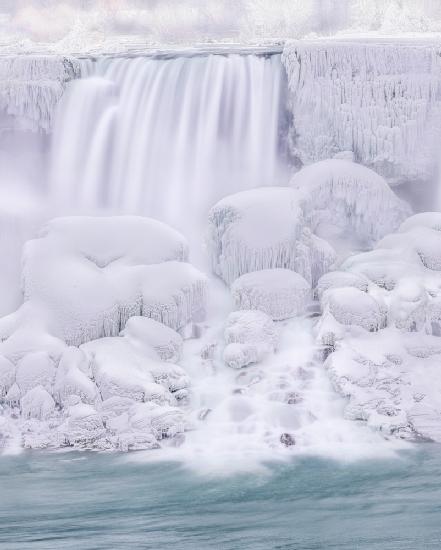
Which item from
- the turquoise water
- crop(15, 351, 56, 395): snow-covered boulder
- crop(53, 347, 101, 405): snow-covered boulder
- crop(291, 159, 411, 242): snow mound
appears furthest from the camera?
crop(291, 159, 411, 242): snow mound

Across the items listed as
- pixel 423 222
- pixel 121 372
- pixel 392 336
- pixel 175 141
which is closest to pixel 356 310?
pixel 392 336

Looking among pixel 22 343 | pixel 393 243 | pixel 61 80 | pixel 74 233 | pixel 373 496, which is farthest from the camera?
pixel 61 80

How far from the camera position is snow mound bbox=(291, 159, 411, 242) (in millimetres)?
12055

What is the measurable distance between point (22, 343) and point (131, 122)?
5.62 meters

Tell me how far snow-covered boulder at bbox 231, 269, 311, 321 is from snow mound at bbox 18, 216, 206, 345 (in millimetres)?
549

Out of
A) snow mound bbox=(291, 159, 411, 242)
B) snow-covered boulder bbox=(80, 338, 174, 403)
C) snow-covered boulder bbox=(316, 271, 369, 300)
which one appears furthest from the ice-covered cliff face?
snow-covered boulder bbox=(80, 338, 174, 403)

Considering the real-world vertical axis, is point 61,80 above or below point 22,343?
above

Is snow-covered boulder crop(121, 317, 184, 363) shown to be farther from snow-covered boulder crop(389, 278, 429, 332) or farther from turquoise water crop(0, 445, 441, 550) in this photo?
snow-covered boulder crop(389, 278, 429, 332)

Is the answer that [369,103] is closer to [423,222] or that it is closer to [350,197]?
[350,197]

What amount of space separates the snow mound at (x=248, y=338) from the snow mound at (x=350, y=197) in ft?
8.64

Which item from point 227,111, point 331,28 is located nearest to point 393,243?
point 227,111

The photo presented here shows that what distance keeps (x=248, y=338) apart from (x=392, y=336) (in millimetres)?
1844

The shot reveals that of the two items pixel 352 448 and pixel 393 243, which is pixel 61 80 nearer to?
pixel 393 243

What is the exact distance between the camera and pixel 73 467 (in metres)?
7.64
